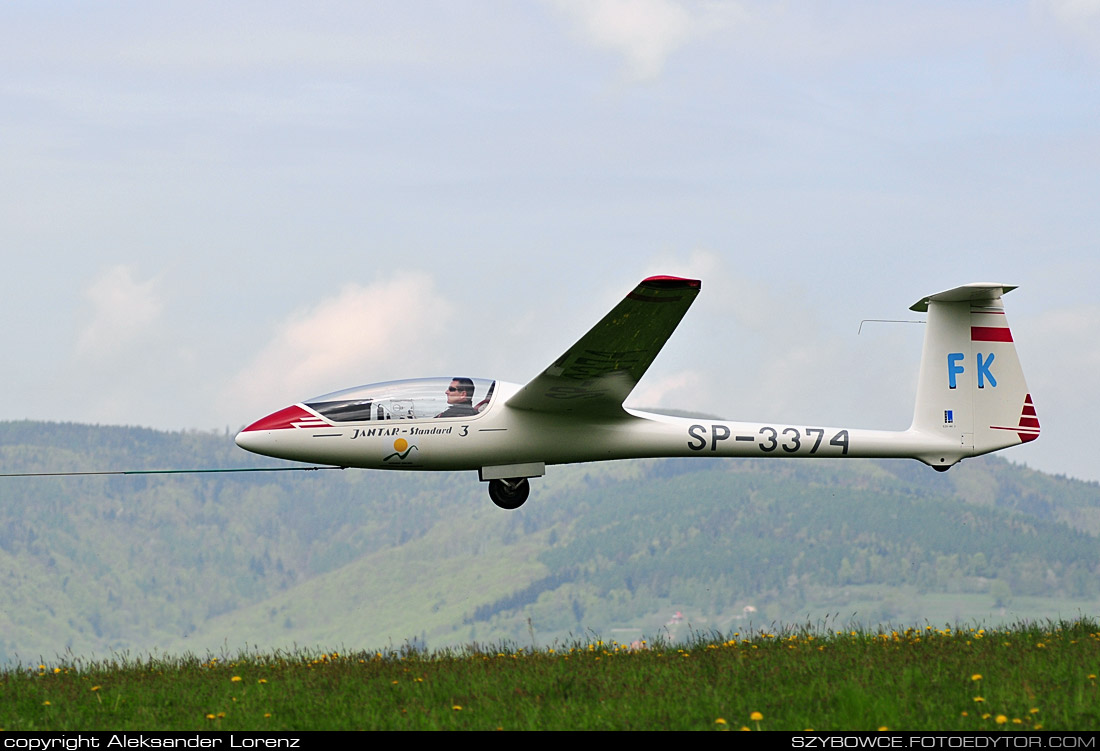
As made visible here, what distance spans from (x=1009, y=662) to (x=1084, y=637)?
8.05ft

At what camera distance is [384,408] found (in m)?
18.0

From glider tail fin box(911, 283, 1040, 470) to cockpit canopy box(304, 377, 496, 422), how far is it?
7934 millimetres

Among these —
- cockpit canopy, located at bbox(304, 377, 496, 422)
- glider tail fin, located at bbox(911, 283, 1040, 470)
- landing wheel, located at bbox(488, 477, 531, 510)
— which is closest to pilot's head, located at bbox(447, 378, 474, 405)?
cockpit canopy, located at bbox(304, 377, 496, 422)

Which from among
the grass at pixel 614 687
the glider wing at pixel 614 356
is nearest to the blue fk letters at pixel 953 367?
the grass at pixel 614 687

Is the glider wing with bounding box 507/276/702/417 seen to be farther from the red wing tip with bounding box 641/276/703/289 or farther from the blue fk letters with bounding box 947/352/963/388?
the blue fk letters with bounding box 947/352/963/388

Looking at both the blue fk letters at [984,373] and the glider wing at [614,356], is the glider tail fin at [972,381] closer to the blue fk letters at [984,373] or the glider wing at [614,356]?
the blue fk letters at [984,373]

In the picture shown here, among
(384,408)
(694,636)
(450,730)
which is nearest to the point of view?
(450,730)

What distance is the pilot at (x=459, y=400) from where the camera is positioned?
1814cm

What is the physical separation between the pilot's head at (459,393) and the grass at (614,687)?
425 centimetres

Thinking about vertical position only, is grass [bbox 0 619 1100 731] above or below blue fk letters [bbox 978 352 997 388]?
below

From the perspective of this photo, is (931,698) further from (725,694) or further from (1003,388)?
(1003,388)

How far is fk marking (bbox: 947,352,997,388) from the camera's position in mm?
19984

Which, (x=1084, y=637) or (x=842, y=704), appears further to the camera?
(x=1084, y=637)
